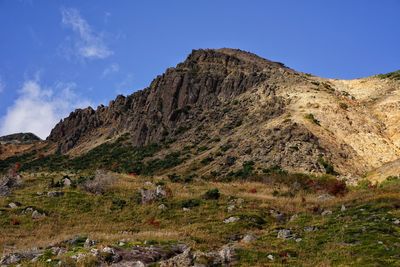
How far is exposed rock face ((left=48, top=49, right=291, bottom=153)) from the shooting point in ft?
306

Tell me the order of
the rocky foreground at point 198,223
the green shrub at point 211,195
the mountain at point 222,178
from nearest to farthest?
the rocky foreground at point 198,223, the mountain at point 222,178, the green shrub at point 211,195

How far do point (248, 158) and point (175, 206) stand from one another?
25.5 meters

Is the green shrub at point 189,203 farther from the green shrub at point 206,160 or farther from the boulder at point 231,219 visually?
the green shrub at point 206,160

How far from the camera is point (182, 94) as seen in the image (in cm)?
9975

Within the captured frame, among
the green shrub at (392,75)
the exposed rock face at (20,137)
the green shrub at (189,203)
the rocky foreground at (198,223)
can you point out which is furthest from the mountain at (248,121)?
the exposed rock face at (20,137)

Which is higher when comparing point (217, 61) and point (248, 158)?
point (217, 61)

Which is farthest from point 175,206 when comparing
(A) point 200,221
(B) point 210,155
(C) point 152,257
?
(B) point 210,155

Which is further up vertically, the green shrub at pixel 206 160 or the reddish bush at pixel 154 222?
the green shrub at pixel 206 160

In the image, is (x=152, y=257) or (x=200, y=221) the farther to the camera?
(x=200, y=221)

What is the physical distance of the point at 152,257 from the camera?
2150cm

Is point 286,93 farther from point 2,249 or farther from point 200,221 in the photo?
point 2,249

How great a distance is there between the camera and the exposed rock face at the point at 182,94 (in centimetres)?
9317

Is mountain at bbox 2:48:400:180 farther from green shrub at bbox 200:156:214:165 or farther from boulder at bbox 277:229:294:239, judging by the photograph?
boulder at bbox 277:229:294:239

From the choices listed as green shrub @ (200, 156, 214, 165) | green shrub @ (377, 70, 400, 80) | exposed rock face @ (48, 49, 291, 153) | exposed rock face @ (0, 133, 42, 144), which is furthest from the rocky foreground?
exposed rock face @ (0, 133, 42, 144)
